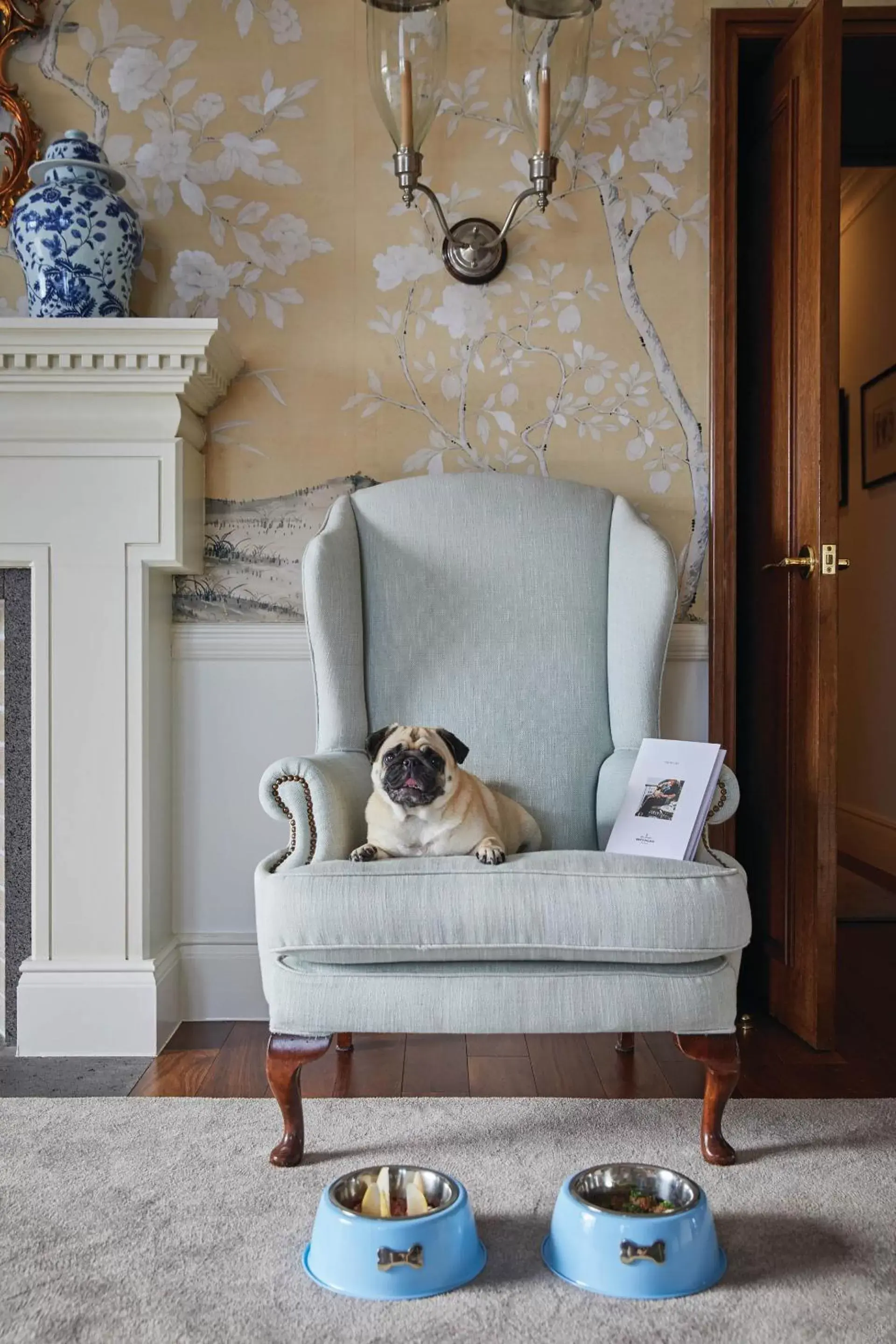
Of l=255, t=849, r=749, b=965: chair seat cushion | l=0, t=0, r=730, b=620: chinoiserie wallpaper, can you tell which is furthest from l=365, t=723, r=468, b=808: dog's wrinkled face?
l=0, t=0, r=730, b=620: chinoiserie wallpaper

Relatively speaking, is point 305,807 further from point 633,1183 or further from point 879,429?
point 879,429

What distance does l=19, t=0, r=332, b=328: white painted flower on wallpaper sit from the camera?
2.90 metres

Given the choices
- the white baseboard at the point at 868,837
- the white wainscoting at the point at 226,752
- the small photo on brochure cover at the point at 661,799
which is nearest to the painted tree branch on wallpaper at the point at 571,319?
the white wainscoting at the point at 226,752

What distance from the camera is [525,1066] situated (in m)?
2.51

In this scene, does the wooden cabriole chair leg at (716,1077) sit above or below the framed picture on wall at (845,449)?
below

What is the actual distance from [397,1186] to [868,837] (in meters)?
3.90

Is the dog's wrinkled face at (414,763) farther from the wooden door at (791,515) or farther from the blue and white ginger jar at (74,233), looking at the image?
the blue and white ginger jar at (74,233)

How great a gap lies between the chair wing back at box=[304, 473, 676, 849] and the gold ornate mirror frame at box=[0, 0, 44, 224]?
3.89 feet

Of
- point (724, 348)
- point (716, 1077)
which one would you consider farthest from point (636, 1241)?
point (724, 348)

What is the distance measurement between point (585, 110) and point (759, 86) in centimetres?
48

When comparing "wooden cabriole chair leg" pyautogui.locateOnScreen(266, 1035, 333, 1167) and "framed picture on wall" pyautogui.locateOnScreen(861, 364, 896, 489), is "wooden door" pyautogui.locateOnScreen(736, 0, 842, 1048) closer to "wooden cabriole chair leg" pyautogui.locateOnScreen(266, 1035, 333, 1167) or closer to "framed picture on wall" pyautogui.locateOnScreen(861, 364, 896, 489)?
"wooden cabriole chair leg" pyautogui.locateOnScreen(266, 1035, 333, 1167)


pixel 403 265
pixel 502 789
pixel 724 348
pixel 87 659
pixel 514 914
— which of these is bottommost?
pixel 514 914

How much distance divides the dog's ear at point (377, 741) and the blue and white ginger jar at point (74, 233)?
123 cm

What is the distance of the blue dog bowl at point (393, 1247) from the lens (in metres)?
1.49
